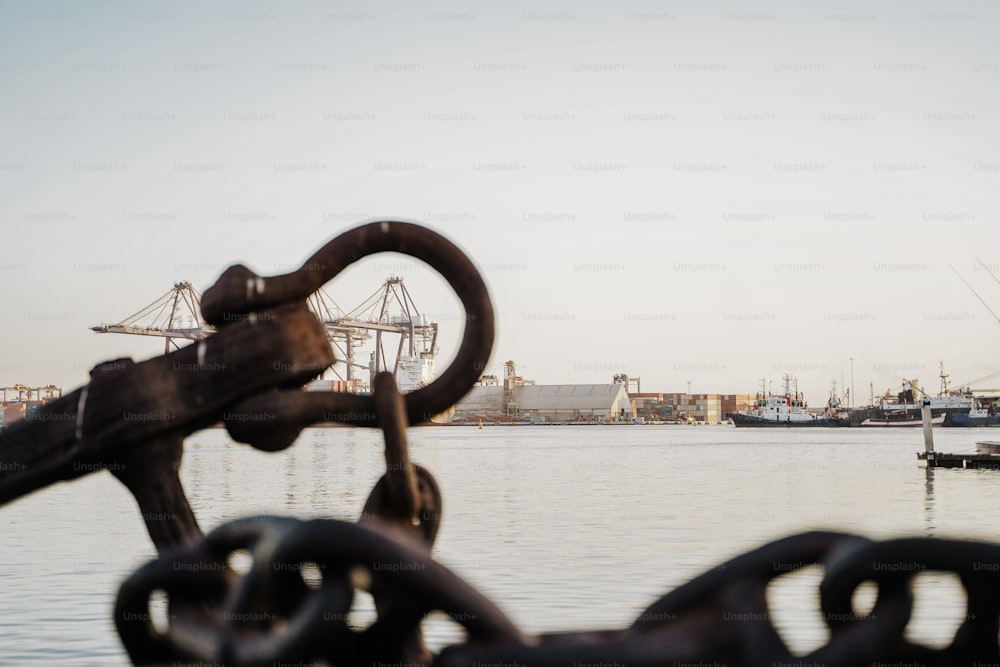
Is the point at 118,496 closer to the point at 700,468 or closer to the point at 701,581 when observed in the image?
the point at 700,468

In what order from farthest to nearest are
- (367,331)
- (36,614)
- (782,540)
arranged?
(367,331) < (36,614) < (782,540)

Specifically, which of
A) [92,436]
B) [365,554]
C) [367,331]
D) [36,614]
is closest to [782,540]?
[365,554]

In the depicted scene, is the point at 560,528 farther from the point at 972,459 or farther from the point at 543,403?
the point at 543,403

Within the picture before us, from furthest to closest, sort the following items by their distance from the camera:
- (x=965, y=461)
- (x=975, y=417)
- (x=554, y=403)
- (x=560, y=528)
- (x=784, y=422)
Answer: (x=554, y=403), (x=784, y=422), (x=975, y=417), (x=965, y=461), (x=560, y=528)

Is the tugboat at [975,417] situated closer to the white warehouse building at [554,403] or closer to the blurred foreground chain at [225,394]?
the white warehouse building at [554,403]

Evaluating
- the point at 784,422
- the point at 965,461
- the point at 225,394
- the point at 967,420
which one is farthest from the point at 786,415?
the point at 225,394

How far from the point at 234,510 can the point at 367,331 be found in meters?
91.5

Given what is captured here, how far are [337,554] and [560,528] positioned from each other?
19373 mm

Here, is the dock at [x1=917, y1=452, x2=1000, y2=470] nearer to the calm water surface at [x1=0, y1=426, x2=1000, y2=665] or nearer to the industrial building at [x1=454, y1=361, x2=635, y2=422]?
the calm water surface at [x1=0, y1=426, x2=1000, y2=665]

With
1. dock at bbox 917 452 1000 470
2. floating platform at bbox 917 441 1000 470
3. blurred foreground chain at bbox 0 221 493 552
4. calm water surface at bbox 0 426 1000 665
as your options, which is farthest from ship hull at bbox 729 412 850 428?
blurred foreground chain at bbox 0 221 493 552

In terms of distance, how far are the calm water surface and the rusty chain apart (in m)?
0.23

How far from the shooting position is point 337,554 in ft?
5.49

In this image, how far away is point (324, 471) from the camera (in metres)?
45.8

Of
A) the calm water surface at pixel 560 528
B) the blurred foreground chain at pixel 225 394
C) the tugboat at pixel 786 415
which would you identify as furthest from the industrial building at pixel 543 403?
the blurred foreground chain at pixel 225 394
